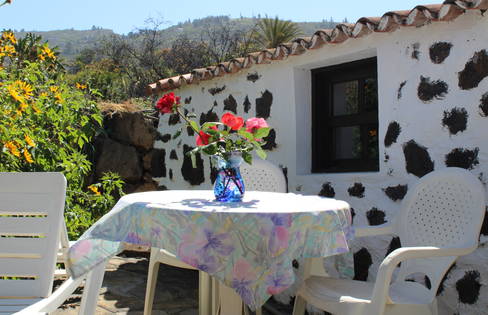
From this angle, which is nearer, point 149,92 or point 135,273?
point 135,273

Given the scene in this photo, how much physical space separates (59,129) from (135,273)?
1.64 metres

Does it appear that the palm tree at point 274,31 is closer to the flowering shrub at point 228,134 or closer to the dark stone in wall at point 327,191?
the dark stone in wall at point 327,191

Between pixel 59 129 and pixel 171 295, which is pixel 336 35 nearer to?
pixel 59 129

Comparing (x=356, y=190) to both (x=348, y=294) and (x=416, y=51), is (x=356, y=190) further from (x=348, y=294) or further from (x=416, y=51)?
(x=348, y=294)

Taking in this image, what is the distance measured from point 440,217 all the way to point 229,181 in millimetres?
1072

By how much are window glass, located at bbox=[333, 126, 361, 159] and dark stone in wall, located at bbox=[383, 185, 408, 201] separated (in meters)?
0.52

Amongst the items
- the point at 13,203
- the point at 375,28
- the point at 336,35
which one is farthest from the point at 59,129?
the point at 375,28

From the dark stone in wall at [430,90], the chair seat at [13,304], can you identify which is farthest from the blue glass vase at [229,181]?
the dark stone in wall at [430,90]

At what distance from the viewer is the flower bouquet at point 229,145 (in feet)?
7.21

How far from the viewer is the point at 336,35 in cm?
321

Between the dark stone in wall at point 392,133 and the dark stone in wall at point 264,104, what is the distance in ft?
3.84

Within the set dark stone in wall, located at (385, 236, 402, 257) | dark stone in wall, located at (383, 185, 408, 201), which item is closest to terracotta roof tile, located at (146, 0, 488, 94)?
dark stone in wall, located at (383, 185, 408, 201)

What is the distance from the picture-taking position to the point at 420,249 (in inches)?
81.8

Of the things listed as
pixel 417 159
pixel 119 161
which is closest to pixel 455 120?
pixel 417 159
